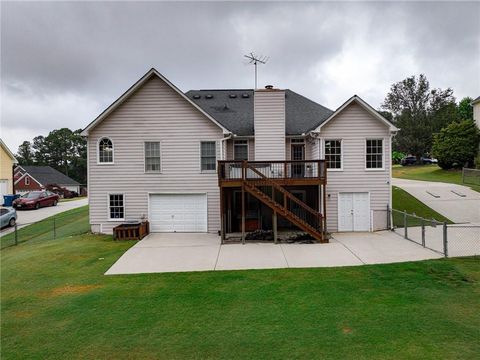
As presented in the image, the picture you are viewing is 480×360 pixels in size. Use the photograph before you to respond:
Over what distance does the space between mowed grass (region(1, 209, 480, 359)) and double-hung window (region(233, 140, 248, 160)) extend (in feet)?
28.9

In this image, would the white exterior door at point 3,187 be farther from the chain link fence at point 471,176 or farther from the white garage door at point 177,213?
the chain link fence at point 471,176

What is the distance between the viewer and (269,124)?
55.5 ft

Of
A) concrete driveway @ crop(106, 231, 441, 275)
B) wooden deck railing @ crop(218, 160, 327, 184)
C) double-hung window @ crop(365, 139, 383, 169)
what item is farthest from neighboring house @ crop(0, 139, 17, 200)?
double-hung window @ crop(365, 139, 383, 169)

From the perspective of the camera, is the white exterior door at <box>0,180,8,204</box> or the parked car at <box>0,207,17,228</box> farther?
the white exterior door at <box>0,180,8,204</box>

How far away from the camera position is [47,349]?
589 cm

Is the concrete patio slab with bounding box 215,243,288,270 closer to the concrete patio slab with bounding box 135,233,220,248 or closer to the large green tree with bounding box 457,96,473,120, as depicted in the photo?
the concrete patio slab with bounding box 135,233,220,248

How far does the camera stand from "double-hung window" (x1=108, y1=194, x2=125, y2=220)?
1691 centimetres

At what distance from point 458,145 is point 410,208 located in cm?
1912

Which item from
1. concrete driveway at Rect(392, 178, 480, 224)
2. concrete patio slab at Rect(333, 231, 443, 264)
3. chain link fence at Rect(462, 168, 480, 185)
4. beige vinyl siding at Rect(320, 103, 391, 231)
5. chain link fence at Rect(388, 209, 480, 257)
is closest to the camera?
concrete patio slab at Rect(333, 231, 443, 264)

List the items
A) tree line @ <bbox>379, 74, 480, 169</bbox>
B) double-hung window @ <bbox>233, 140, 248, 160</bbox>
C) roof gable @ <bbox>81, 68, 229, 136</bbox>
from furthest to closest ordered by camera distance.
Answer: tree line @ <bbox>379, 74, 480, 169</bbox>, double-hung window @ <bbox>233, 140, 248, 160</bbox>, roof gable @ <bbox>81, 68, 229, 136</bbox>

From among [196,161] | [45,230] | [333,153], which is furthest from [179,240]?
[45,230]

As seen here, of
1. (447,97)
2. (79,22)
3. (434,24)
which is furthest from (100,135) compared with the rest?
(447,97)

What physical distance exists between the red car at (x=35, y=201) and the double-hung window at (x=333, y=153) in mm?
26189

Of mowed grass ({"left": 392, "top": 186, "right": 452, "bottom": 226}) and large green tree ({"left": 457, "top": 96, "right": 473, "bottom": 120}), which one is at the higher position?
large green tree ({"left": 457, "top": 96, "right": 473, "bottom": 120})
